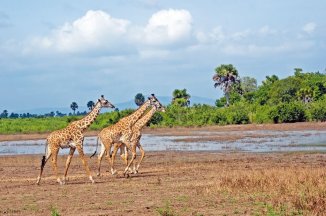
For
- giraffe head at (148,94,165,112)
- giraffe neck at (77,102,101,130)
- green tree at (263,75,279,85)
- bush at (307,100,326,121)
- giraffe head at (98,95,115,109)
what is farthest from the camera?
green tree at (263,75,279,85)

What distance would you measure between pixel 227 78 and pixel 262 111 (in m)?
33.8

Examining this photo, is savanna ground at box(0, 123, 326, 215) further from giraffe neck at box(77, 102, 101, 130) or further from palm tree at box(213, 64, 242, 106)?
palm tree at box(213, 64, 242, 106)

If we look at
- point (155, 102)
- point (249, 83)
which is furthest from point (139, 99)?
point (155, 102)

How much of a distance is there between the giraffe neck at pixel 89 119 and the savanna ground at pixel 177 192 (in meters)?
1.74

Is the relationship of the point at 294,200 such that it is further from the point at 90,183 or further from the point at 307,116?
the point at 307,116

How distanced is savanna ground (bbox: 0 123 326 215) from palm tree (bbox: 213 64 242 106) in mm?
74667

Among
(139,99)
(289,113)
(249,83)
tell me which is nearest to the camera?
(289,113)

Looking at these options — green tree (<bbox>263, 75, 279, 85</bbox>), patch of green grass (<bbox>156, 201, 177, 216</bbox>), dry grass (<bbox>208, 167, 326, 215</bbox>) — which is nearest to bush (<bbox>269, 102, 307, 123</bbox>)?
green tree (<bbox>263, 75, 279, 85</bbox>)

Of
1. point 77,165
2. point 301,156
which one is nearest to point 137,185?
point 77,165

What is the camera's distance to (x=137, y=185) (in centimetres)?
1866

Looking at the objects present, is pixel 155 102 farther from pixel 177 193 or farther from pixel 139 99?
pixel 139 99

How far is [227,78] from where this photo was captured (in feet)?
331

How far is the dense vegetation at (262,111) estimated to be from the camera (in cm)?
6406

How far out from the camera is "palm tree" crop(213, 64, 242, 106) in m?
99.9
